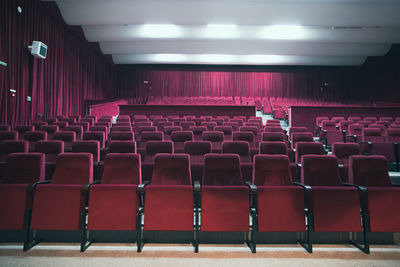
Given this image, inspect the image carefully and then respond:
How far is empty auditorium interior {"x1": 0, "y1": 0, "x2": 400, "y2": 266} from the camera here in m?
1.75

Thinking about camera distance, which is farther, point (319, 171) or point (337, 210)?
point (319, 171)

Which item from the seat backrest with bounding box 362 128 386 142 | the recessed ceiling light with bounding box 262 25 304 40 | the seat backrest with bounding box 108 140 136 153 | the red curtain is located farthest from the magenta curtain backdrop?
the seat backrest with bounding box 108 140 136 153

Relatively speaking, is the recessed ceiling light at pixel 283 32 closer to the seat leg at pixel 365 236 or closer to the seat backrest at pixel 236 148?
the seat backrest at pixel 236 148

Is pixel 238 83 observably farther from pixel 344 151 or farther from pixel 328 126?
pixel 344 151

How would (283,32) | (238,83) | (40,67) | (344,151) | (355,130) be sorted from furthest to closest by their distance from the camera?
(238,83) → (283,32) → (40,67) → (355,130) → (344,151)

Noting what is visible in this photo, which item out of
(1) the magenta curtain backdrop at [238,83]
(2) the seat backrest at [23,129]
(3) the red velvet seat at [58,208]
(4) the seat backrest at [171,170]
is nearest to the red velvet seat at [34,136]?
(2) the seat backrest at [23,129]

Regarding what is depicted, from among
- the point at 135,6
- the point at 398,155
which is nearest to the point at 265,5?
the point at 135,6

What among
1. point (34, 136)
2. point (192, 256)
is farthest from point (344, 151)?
point (34, 136)

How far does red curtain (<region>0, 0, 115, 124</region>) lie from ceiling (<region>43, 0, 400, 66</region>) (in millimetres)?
569

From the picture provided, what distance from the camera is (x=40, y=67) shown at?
5.57 m

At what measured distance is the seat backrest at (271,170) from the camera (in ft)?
6.80

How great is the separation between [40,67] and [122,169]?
15.6ft

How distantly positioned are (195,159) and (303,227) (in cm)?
128

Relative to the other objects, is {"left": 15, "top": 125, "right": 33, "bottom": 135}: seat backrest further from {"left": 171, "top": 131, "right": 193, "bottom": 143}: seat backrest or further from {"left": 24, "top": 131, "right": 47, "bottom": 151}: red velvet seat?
{"left": 171, "top": 131, "right": 193, "bottom": 143}: seat backrest
